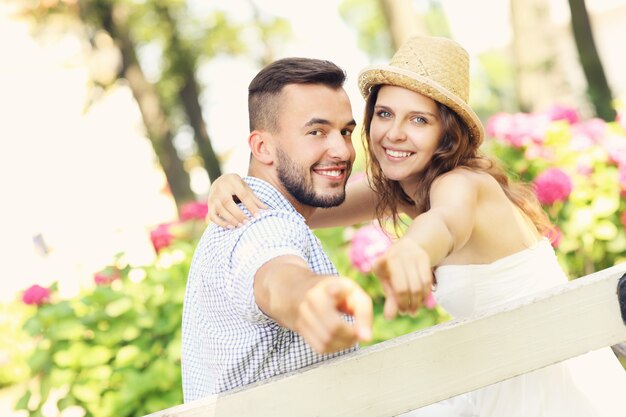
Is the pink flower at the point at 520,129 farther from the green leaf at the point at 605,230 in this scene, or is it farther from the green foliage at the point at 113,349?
the green foliage at the point at 113,349

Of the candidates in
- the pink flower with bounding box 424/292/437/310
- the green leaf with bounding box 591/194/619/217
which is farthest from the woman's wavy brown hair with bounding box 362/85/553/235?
the green leaf with bounding box 591/194/619/217

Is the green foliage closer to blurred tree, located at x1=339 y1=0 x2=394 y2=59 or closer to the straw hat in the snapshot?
the straw hat

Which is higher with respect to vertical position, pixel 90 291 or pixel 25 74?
pixel 25 74

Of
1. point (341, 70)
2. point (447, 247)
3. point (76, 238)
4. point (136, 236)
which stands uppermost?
point (341, 70)

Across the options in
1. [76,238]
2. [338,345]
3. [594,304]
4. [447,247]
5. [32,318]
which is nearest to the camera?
[338,345]

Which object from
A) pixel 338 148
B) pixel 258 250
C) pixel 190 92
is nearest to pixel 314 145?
pixel 338 148

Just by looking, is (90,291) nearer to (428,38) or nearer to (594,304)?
(428,38)

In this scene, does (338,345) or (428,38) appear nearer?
(338,345)

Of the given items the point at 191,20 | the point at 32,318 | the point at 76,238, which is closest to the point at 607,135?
the point at 32,318

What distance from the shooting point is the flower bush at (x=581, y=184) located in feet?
13.3

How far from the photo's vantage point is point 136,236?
6543mm

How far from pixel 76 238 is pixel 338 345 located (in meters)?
20.3

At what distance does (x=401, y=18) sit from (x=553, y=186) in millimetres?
3318

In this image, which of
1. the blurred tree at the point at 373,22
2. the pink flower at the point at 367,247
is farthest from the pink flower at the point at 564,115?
the blurred tree at the point at 373,22
